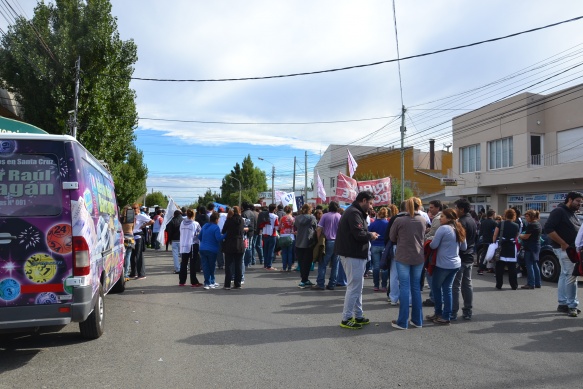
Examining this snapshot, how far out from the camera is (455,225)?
7.01 meters

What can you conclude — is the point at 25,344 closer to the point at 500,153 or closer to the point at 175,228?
the point at 175,228

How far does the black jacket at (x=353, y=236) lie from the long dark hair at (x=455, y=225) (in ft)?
4.15

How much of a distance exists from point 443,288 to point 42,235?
17.8 ft

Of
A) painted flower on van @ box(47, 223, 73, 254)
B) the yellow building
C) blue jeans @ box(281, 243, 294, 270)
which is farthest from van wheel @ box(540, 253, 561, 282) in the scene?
the yellow building

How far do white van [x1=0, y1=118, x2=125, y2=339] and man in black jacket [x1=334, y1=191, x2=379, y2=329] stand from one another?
336 cm

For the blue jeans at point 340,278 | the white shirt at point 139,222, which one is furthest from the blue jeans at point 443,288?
the white shirt at point 139,222

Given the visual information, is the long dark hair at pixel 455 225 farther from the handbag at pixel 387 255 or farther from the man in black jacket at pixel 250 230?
the man in black jacket at pixel 250 230

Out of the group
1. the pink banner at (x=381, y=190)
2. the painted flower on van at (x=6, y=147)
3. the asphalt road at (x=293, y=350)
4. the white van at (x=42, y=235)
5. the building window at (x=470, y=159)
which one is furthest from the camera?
the building window at (x=470, y=159)

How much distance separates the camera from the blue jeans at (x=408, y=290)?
21.9 feet

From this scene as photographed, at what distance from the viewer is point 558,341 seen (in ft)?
20.3

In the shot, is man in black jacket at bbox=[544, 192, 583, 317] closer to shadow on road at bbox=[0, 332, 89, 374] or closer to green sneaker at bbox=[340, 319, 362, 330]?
green sneaker at bbox=[340, 319, 362, 330]

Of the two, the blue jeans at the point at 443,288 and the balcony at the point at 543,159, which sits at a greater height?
the balcony at the point at 543,159

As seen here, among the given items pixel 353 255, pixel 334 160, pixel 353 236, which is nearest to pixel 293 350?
pixel 353 255

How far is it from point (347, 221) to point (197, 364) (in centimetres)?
286
